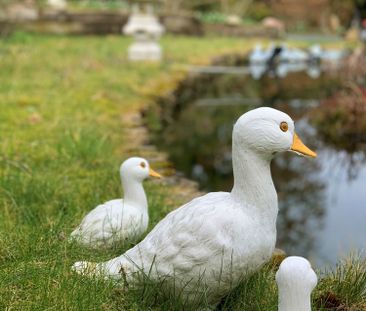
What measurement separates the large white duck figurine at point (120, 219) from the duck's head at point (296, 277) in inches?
45.9

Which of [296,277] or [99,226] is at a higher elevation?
[296,277]

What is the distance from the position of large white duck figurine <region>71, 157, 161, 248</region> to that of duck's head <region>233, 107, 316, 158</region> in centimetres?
96

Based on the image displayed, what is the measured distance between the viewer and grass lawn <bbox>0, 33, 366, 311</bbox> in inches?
99.6

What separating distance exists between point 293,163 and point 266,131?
460cm

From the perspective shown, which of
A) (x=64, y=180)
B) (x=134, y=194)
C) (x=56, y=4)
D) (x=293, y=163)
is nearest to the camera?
(x=134, y=194)

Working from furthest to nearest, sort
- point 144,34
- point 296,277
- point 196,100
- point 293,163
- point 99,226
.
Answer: point 144,34, point 196,100, point 293,163, point 99,226, point 296,277

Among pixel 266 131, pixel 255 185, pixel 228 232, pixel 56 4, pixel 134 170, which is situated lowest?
pixel 56 4

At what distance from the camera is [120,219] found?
3.18 meters

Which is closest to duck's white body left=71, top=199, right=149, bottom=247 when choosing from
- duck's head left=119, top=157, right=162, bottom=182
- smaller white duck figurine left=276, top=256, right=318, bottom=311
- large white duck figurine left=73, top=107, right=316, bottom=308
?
duck's head left=119, top=157, right=162, bottom=182

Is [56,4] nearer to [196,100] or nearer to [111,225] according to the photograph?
[196,100]

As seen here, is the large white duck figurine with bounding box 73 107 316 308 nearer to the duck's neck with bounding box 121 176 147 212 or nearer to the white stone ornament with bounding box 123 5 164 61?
the duck's neck with bounding box 121 176 147 212

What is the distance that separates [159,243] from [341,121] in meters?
6.08

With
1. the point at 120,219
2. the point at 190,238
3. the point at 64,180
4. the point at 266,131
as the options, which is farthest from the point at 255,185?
the point at 64,180

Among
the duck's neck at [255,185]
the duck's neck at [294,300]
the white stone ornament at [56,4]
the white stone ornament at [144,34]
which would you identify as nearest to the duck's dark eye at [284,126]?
the duck's neck at [255,185]
